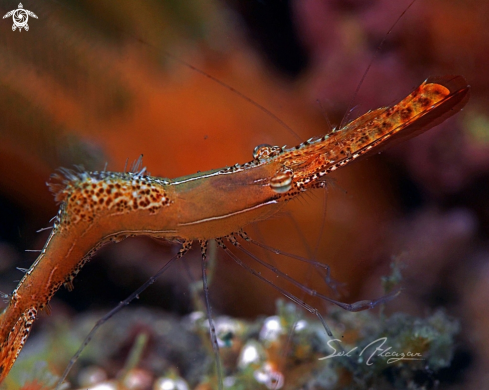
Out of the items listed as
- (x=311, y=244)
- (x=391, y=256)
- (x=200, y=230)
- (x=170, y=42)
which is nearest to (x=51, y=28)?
(x=170, y=42)

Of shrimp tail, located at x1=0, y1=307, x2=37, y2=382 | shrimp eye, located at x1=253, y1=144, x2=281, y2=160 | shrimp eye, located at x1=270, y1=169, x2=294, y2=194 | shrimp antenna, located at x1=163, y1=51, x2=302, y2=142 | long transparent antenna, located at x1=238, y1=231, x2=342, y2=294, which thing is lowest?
shrimp tail, located at x1=0, y1=307, x2=37, y2=382

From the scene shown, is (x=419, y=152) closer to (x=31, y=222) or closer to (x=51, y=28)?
(x=51, y=28)
